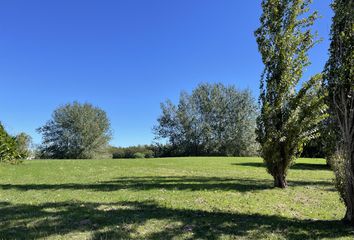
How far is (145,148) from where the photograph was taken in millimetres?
60250

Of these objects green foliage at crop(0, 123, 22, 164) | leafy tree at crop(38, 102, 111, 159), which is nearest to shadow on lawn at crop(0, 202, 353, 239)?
green foliage at crop(0, 123, 22, 164)

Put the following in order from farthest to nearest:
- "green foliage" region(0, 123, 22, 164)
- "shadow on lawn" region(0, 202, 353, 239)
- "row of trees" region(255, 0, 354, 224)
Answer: "green foliage" region(0, 123, 22, 164) → "row of trees" region(255, 0, 354, 224) → "shadow on lawn" region(0, 202, 353, 239)

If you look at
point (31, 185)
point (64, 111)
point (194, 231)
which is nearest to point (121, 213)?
point (194, 231)

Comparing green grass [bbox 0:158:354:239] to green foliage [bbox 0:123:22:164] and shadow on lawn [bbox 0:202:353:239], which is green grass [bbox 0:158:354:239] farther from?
green foliage [bbox 0:123:22:164]

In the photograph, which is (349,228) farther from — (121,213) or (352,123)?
(121,213)

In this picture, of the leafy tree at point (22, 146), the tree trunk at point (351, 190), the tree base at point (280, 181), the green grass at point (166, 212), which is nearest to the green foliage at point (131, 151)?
the leafy tree at point (22, 146)

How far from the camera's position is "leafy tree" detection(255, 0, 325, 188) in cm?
1277

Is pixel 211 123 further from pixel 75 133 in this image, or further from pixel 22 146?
pixel 22 146

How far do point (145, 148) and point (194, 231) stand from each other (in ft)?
178

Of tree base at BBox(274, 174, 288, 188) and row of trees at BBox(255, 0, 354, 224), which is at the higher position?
row of trees at BBox(255, 0, 354, 224)

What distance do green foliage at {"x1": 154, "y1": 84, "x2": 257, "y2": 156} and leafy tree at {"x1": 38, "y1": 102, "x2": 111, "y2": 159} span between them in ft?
35.0

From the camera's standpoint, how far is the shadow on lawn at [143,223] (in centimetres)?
628

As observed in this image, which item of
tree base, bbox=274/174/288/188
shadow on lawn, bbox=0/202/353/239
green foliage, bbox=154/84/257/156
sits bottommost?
shadow on lawn, bbox=0/202/353/239

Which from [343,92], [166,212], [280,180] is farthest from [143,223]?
[280,180]
